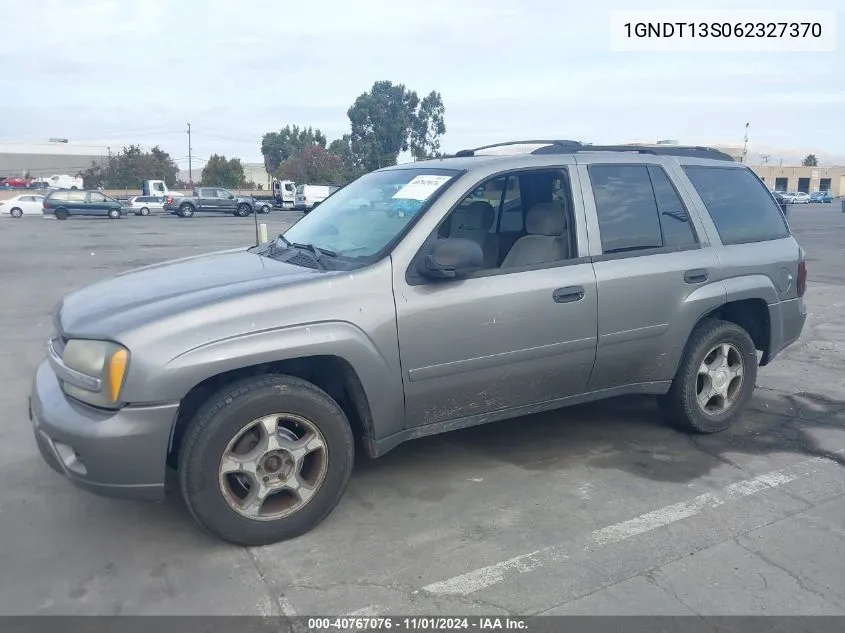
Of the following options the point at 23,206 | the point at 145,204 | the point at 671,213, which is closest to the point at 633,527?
the point at 671,213

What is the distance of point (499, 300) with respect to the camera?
3.90m

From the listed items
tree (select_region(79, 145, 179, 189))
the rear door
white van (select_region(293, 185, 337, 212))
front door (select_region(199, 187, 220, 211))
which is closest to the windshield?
the rear door

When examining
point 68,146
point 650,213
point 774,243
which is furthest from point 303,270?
point 68,146

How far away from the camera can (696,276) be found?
15.2ft

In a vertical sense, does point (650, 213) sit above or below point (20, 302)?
above

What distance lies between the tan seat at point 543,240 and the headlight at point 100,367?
6.77 ft

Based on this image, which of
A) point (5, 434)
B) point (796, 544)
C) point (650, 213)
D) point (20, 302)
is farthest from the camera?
point (20, 302)

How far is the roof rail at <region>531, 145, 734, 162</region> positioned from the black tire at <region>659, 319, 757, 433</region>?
120 centimetres

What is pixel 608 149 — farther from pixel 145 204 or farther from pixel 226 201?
pixel 145 204

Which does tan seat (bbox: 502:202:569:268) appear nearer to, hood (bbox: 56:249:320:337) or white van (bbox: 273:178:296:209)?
hood (bbox: 56:249:320:337)

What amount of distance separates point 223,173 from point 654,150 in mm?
76990

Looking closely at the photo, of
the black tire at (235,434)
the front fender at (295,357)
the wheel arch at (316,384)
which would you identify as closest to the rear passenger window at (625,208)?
the front fender at (295,357)

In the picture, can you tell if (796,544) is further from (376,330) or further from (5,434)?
(5,434)

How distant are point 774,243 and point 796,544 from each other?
7.98ft
